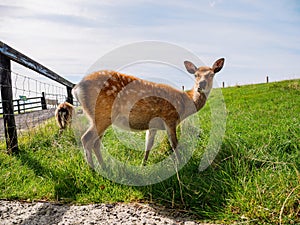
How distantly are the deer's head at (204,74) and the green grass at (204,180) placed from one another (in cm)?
72

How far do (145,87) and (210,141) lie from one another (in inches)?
45.8

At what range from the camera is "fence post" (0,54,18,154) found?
494 centimetres

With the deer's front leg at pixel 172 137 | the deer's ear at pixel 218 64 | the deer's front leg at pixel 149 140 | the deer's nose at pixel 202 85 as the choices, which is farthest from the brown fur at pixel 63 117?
the deer's ear at pixel 218 64

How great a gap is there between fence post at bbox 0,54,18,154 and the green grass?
177mm

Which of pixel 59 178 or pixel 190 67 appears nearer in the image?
pixel 59 178

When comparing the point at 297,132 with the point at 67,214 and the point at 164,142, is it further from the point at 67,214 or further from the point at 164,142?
the point at 67,214

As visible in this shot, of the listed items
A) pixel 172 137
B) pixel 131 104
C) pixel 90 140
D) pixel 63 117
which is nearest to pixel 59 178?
pixel 90 140

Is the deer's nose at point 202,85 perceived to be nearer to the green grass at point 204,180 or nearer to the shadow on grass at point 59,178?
the green grass at point 204,180

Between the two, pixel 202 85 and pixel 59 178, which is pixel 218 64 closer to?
pixel 202 85

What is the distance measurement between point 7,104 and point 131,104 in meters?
2.07

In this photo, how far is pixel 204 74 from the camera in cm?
492

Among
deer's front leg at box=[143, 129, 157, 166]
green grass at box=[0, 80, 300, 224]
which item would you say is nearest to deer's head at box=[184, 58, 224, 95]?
green grass at box=[0, 80, 300, 224]

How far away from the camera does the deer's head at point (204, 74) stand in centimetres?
489

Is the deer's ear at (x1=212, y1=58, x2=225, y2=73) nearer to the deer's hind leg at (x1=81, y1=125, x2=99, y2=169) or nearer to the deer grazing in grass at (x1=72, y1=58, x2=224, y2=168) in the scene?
the deer grazing in grass at (x1=72, y1=58, x2=224, y2=168)
